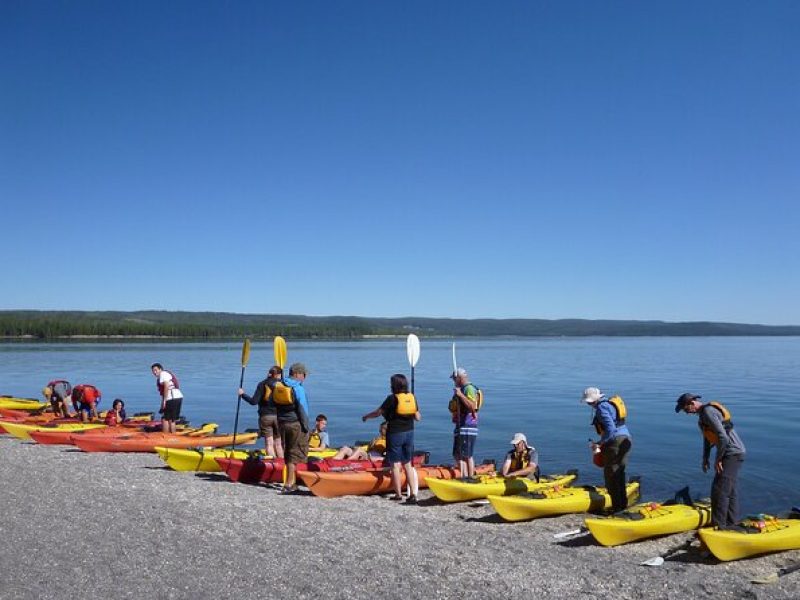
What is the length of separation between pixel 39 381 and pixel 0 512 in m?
35.7

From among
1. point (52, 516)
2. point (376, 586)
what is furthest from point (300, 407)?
point (376, 586)

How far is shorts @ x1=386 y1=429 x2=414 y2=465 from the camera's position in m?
10.9

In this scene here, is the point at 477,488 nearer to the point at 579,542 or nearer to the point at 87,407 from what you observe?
the point at 579,542

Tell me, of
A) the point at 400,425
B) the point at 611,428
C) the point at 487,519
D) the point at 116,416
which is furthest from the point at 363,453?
the point at 116,416

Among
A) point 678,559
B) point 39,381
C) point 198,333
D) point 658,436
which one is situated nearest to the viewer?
point 678,559

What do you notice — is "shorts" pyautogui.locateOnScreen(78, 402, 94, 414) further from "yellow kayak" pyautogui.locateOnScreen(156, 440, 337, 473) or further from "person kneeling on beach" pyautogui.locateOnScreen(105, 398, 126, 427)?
"yellow kayak" pyautogui.locateOnScreen(156, 440, 337, 473)

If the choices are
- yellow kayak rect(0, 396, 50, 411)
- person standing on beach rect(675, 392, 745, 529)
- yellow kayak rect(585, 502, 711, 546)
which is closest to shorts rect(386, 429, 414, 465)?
yellow kayak rect(585, 502, 711, 546)

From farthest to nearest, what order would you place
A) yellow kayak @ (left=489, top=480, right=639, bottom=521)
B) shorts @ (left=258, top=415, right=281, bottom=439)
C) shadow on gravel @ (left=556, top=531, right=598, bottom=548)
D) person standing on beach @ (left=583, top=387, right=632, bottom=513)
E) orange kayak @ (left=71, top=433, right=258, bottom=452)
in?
orange kayak @ (left=71, top=433, right=258, bottom=452) → shorts @ (left=258, top=415, right=281, bottom=439) → yellow kayak @ (left=489, top=480, right=639, bottom=521) → person standing on beach @ (left=583, top=387, right=632, bottom=513) → shadow on gravel @ (left=556, top=531, right=598, bottom=548)

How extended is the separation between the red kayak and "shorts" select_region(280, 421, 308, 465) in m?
0.56

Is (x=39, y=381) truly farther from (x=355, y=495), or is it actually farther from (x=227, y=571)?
(x=227, y=571)

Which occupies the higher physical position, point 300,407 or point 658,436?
point 300,407

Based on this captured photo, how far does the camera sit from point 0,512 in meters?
9.92

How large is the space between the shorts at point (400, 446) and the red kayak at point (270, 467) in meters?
1.54

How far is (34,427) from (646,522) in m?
14.5
